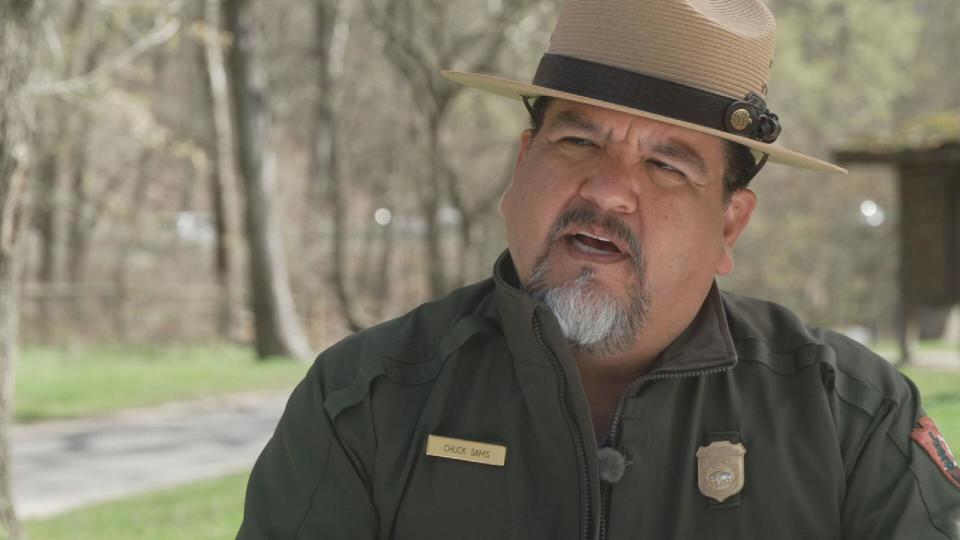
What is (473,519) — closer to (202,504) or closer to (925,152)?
(202,504)

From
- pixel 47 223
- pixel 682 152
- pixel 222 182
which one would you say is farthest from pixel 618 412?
pixel 47 223

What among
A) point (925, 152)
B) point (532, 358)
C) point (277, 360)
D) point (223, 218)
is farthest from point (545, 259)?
point (223, 218)

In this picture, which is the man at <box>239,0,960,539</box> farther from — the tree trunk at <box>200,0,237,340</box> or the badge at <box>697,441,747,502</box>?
the tree trunk at <box>200,0,237,340</box>

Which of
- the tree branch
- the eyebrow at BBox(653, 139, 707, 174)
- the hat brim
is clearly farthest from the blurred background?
the eyebrow at BBox(653, 139, 707, 174)

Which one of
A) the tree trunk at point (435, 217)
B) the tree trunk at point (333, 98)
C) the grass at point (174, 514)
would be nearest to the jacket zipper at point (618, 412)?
the grass at point (174, 514)

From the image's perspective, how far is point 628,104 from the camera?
2.58 meters

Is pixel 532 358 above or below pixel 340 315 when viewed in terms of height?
above

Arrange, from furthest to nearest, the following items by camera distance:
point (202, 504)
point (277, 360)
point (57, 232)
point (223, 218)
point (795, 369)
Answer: point (57, 232), point (223, 218), point (277, 360), point (202, 504), point (795, 369)

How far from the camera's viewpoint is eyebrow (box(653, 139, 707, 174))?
103 inches

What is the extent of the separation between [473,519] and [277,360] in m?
16.5

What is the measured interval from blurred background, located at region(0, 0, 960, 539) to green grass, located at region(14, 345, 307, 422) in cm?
8

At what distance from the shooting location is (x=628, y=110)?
2.53 metres

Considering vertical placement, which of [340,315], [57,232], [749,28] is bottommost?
[340,315]

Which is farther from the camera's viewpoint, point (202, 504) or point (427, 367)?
point (202, 504)
